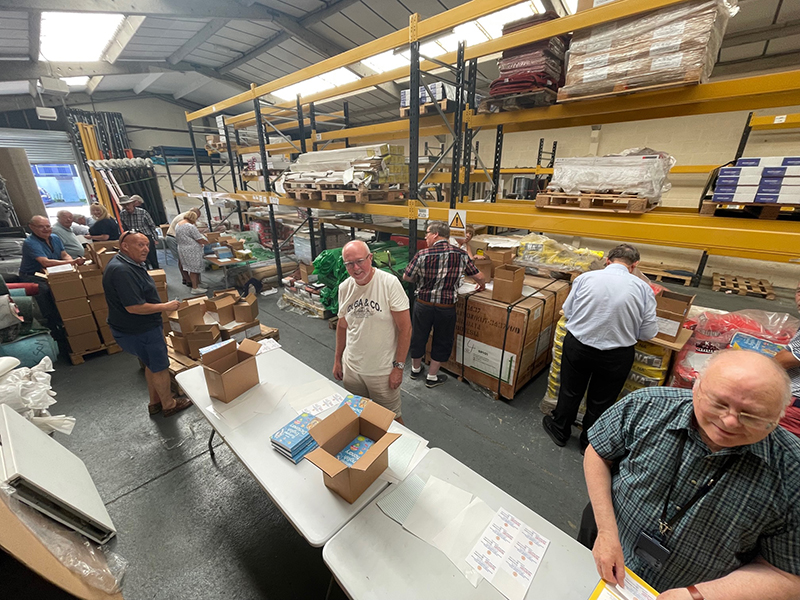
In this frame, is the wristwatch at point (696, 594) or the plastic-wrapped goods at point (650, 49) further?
the plastic-wrapped goods at point (650, 49)

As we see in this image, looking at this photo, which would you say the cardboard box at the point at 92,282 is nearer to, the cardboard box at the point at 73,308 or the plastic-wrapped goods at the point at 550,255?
the cardboard box at the point at 73,308

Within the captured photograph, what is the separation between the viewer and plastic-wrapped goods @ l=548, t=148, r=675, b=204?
260 centimetres

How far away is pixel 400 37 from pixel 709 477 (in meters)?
4.44

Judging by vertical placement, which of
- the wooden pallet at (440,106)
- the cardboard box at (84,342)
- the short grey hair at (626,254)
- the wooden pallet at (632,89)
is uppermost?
the wooden pallet at (440,106)

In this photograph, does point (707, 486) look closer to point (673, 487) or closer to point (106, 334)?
point (673, 487)

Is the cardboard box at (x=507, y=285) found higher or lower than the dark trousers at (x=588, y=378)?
higher

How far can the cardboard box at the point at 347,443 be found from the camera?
152cm

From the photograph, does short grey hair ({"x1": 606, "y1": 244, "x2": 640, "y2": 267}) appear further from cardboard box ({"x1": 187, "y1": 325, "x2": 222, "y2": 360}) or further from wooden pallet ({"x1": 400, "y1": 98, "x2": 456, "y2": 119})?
cardboard box ({"x1": 187, "y1": 325, "x2": 222, "y2": 360})

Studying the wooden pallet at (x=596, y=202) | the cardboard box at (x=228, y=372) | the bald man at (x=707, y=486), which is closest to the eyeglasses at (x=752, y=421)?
the bald man at (x=707, y=486)

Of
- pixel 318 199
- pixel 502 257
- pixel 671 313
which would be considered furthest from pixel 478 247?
pixel 671 313

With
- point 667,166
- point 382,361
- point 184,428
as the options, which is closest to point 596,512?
point 382,361

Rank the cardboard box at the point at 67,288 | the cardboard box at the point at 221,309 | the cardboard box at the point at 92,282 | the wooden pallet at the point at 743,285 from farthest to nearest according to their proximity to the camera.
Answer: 1. the wooden pallet at the point at 743,285
2. the cardboard box at the point at 92,282
3. the cardboard box at the point at 67,288
4. the cardboard box at the point at 221,309

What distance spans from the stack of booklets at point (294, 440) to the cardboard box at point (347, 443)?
0.78 ft

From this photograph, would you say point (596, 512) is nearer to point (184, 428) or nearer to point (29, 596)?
point (29, 596)
